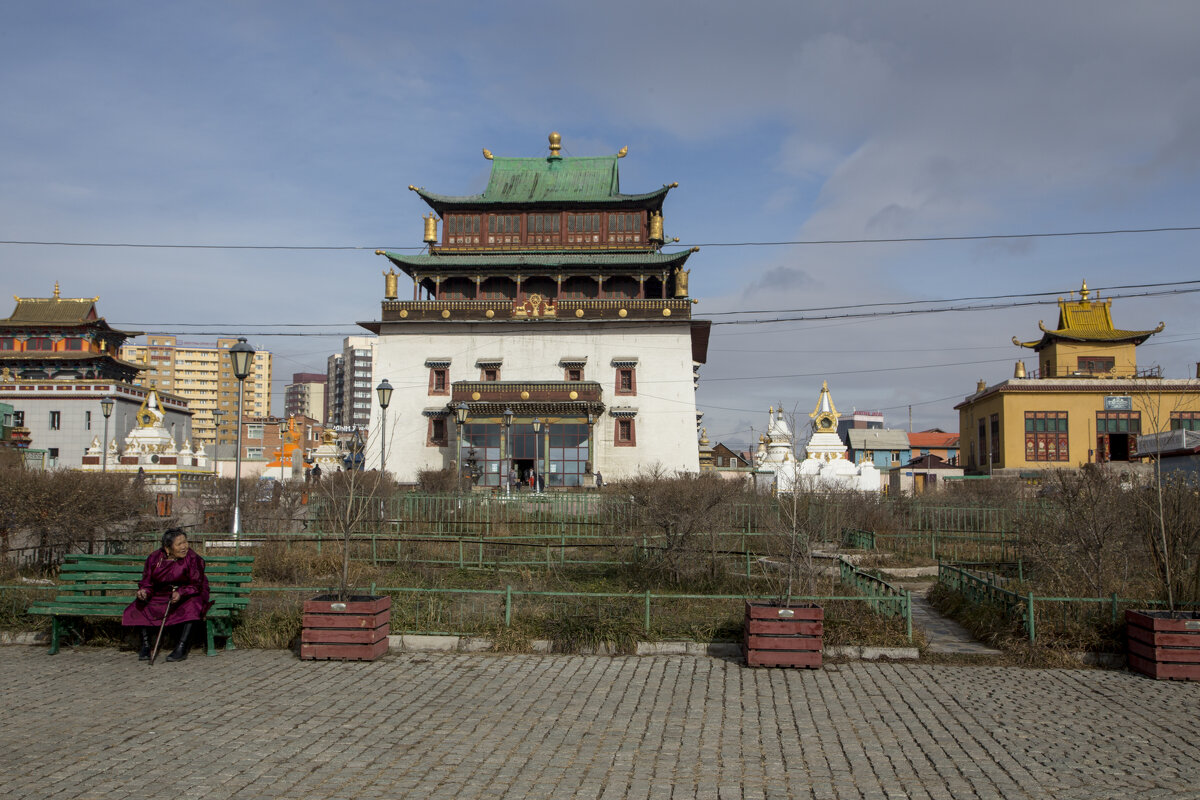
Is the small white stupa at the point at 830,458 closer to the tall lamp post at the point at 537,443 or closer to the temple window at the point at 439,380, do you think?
the tall lamp post at the point at 537,443

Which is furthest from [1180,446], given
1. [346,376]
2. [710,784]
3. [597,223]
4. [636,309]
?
[346,376]

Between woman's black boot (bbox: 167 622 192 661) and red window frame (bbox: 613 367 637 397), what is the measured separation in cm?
4227

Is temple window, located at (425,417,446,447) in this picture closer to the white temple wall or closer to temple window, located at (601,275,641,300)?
the white temple wall

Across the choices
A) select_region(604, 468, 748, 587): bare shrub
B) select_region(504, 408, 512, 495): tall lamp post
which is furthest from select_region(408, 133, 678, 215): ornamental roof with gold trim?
select_region(604, 468, 748, 587): bare shrub

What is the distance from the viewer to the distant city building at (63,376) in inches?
2628

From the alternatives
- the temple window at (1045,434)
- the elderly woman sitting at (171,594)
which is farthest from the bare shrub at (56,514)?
the temple window at (1045,434)

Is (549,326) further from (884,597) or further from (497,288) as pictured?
(884,597)

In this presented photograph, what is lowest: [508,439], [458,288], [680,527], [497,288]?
[680,527]

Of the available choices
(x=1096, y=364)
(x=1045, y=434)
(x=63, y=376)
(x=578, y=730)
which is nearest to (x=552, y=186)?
(x=1045, y=434)

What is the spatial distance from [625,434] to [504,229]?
14.9m

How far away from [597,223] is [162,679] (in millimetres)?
48341

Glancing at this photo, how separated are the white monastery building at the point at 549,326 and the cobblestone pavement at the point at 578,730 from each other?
3811 centimetres

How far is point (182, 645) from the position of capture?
32.1ft

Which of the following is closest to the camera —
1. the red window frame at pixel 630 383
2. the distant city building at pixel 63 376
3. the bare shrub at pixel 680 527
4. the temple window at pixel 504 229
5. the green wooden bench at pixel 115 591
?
the green wooden bench at pixel 115 591
